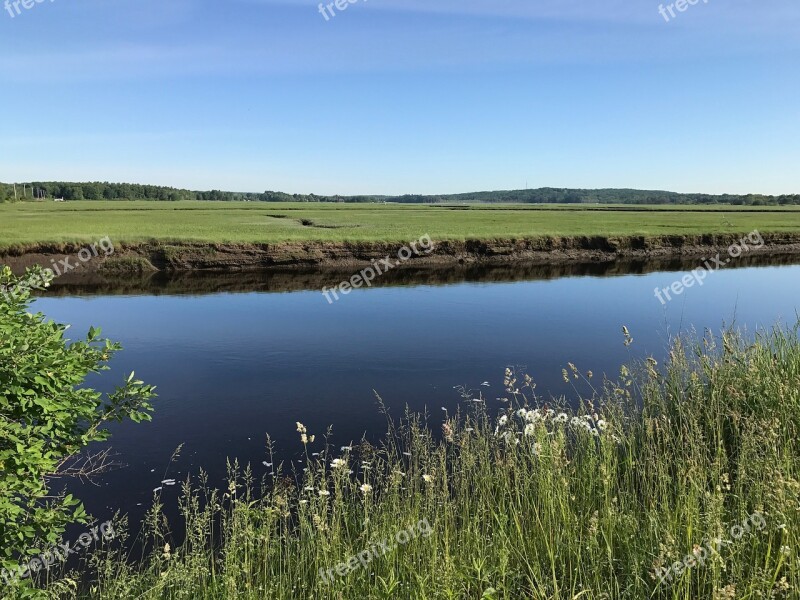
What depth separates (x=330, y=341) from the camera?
19984 mm

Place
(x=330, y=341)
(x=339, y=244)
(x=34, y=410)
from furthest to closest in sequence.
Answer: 1. (x=339, y=244)
2. (x=330, y=341)
3. (x=34, y=410)

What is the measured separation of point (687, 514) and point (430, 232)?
4641cm

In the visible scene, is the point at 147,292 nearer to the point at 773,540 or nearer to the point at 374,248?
the point at 374,248

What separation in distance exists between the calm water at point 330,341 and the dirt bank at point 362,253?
11.5ft

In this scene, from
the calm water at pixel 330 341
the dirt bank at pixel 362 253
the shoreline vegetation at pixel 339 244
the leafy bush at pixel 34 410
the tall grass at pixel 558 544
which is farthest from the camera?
the shoreline vegetation at pixel 339 244

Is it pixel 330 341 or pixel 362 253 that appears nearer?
pixel 330 341

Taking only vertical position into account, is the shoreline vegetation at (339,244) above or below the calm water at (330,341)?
above

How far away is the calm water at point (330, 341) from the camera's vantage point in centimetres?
1157

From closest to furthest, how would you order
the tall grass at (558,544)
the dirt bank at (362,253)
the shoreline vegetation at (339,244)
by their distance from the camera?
1. the tall grass at (558,544)
2. the dirt bank at (362,253)
3. the shoreline vegetation at (339,244)

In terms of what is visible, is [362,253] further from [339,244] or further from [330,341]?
[330,341]

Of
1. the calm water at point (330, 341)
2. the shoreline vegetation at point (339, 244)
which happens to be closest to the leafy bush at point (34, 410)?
the calm water at point (330, 341)

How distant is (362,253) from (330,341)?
23.3m

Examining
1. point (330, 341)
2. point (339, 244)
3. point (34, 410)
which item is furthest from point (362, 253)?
point (34, 410)

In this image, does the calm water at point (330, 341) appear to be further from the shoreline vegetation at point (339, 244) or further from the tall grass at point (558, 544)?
the shoreline vegetation at point (339, 244)
